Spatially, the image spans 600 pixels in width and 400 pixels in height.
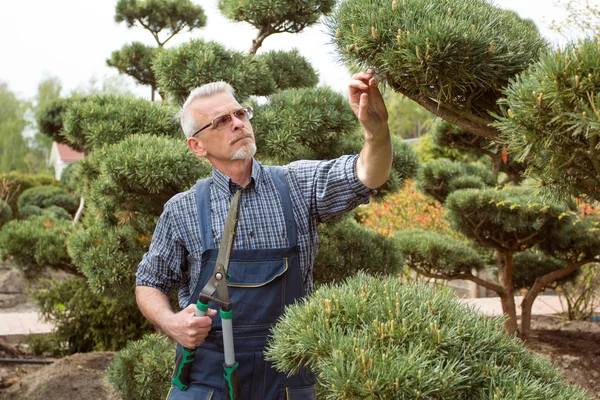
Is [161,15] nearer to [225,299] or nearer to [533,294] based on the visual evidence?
[533,294]

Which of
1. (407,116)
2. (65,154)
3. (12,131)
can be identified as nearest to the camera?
(407,116)

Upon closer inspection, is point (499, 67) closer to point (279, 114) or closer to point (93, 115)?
point (279, 114)

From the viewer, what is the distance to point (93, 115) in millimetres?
4312

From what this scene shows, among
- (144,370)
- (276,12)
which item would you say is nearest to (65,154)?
(276,12)

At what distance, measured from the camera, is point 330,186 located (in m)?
2.32

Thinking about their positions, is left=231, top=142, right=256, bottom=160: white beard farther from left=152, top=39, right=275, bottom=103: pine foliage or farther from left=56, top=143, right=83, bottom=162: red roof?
left=56, top=143, right=83, bottom=162: red roof

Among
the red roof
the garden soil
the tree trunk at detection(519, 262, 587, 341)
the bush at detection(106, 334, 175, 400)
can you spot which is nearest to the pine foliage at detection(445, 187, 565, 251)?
the tree trunk at detection(519, 262, 587, 341)

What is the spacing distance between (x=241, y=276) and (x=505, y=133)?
1.01 m

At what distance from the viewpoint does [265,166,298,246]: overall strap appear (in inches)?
90.3

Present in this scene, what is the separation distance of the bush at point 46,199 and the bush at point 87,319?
847 centimetres

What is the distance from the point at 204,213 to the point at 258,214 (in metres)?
0.18

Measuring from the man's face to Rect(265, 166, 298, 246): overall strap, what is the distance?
0.11 metres

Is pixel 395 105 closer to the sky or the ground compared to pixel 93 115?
closer to the sky

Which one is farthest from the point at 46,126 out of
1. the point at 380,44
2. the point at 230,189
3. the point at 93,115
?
the point at 380,44
